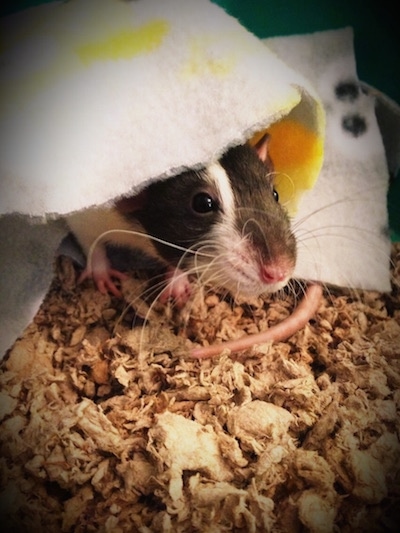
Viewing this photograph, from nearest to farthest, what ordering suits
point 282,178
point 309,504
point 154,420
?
point 309,504 → point 154,420 → point 282,178

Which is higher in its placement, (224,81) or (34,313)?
→ (224,81)

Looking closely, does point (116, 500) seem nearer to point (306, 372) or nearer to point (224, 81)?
point (306, 372)

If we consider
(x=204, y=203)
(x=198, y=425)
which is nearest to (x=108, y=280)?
(x=204, y=203)

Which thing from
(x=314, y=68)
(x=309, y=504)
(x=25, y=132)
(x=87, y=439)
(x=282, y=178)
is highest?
(x=25, y=132)

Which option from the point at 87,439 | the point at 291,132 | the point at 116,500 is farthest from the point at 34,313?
the point at 291,132

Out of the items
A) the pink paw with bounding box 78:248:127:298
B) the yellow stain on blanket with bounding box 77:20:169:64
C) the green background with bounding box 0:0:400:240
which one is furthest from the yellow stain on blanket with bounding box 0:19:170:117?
the pink paw with bounding box 78:248:127:298

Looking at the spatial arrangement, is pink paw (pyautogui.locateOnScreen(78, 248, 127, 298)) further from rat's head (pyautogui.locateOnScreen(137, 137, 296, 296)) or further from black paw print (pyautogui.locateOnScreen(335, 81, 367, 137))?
black paw print (pyautogui.locateOnScreen(335, 81, 367, 137))
